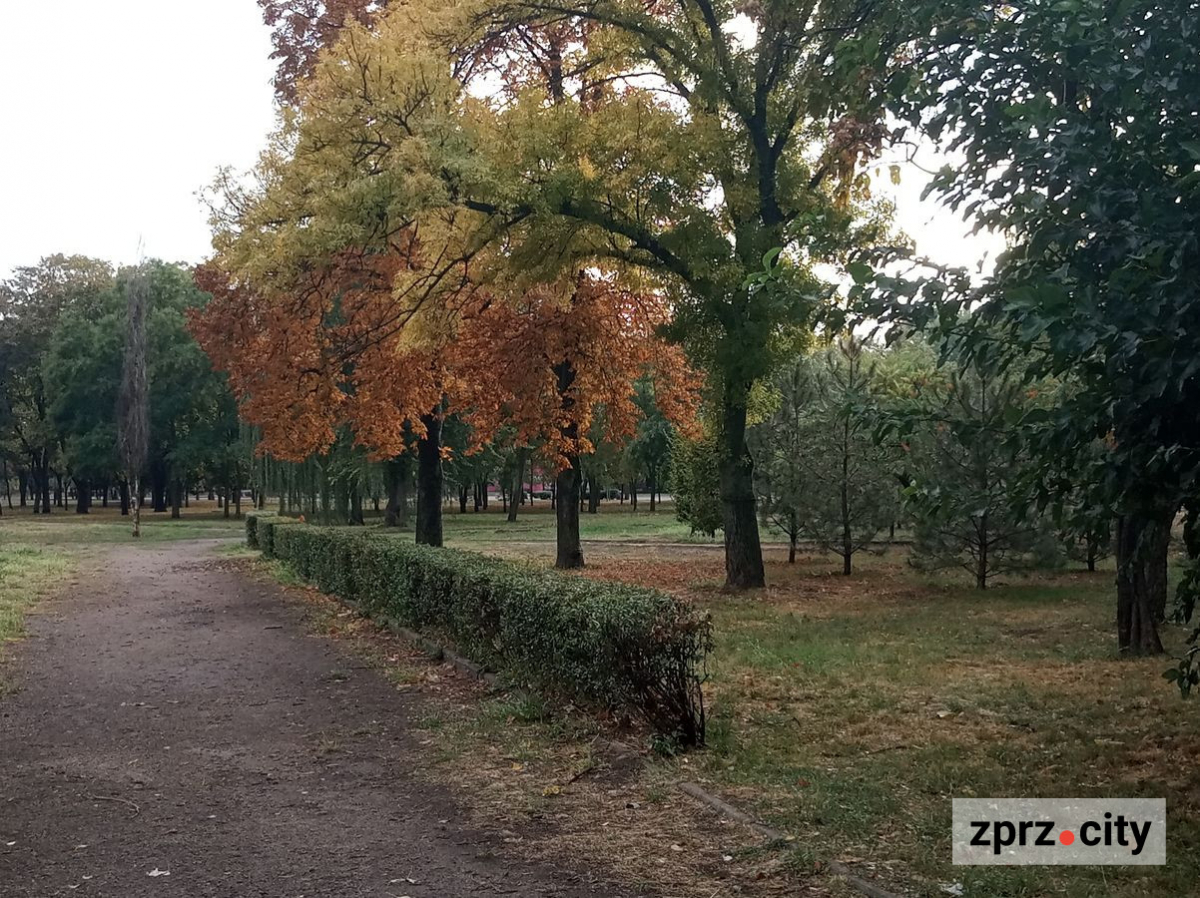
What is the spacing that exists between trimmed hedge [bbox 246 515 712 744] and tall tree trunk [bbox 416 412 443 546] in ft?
23.1

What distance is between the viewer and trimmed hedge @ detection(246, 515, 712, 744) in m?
6.03

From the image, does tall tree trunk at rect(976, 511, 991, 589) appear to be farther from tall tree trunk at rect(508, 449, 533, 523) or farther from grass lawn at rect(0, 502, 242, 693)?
tall tree trunk at rect(508, 449, 533, 523)

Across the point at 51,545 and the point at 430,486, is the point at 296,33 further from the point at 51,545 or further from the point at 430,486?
the point at 51,545

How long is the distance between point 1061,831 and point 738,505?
10.4m

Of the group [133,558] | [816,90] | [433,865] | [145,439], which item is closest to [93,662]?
[433,865]

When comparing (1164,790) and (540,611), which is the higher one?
(540,611)

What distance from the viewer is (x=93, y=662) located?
10023 mm

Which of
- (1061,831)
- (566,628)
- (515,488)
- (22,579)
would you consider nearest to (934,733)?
(1061,831)

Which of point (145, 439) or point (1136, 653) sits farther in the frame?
point (145, 439)

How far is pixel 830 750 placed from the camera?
609cm

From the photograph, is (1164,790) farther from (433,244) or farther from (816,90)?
(433,244)

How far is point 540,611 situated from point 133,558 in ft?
68.0

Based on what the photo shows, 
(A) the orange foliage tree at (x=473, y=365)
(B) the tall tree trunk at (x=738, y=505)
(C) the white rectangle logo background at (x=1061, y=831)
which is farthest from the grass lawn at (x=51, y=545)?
(B) the tall tree trunk at (x=738, y=505)

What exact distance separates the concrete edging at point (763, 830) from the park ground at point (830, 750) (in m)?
0.05
